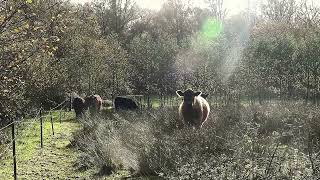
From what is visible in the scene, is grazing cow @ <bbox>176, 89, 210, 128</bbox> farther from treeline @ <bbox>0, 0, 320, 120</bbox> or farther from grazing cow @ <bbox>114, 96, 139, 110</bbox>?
grazing cow @ <bbox>114, 96, 139, 110</bbox>

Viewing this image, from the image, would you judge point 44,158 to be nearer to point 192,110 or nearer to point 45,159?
point 45,159

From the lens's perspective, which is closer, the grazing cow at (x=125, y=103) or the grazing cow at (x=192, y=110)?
the grazing cow at (x=192, y=110)

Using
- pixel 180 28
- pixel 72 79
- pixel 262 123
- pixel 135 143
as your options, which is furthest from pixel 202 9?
pixel 135 143

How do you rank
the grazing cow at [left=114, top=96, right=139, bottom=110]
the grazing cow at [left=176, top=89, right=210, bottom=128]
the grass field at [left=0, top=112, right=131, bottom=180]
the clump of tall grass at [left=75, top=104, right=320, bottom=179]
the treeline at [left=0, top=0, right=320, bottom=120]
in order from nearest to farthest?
the clump of tall grass at [left=75, top=104, right=320, bottom=179] < the grass field at [left=0, top=112, right=131, bottom=180] < the grazing cow at [left=176, top=89, right=210, bottom=128] < the grazing cow at [left=114, top=96, right=139, bottom=110] < the treeline at [left=0, top=0, right=320, bottom=120]

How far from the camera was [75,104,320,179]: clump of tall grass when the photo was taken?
625 centimetres

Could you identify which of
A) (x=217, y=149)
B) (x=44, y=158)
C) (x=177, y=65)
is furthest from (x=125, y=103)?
(x=177, y=65)

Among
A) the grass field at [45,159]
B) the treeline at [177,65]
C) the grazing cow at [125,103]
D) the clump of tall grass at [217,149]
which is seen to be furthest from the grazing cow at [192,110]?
the grazing cow at [125,103]

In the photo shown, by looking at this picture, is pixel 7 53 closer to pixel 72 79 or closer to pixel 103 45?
pixel 72 79

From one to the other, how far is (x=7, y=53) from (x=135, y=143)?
4.34 meters

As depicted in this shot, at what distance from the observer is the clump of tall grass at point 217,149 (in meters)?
6.25

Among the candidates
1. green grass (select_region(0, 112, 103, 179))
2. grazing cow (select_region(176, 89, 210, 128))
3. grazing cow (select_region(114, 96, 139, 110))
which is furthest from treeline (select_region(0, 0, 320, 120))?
grazing cow (select_region(176, 89, 210, 128))

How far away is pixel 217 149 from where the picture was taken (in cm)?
920

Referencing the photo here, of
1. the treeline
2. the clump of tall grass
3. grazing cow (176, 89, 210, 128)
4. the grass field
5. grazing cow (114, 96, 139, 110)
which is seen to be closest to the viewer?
the clump of tall grass

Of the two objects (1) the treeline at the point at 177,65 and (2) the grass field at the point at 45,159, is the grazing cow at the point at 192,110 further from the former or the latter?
(1) the treeline at the point at 177,65
